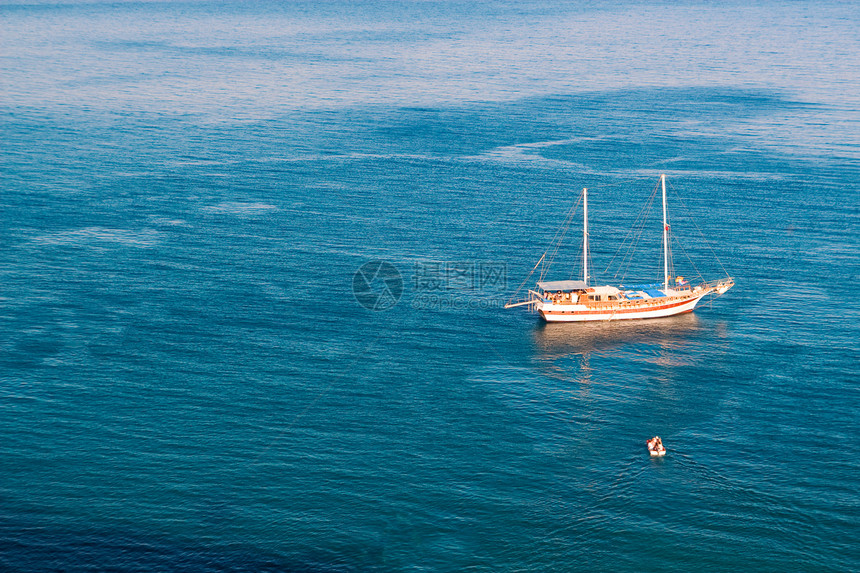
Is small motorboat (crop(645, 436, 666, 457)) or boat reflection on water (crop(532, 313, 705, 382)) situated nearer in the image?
small motorboat (crop(645, 436, 666, 457))

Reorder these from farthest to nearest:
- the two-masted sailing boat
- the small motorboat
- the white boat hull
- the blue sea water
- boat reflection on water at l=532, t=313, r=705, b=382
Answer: the two-masted sailing boat, the white boat hull, boat reflection on water at l=532, t=313, r=705, b=382, the small motorboat, the blue sea water

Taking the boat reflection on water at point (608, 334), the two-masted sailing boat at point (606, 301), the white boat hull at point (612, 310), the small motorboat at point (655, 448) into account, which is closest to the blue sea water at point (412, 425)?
the boat reflection on water at point (608, 334)

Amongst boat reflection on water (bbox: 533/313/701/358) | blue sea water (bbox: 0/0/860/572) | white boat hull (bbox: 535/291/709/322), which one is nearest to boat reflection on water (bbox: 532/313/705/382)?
boat reflection on water (bbox: 533/313/701/358)

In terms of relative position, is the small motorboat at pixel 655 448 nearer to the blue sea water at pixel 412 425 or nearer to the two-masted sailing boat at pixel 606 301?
the blue sea water at pixel 412 425

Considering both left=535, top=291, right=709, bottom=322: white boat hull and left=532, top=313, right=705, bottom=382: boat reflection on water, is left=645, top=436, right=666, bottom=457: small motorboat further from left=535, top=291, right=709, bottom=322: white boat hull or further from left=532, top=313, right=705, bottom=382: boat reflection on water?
left=535, top=291, right=709, bottom=322: white boat hull

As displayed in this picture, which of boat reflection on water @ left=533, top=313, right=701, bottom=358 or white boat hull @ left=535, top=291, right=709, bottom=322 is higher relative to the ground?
white boat hull @ left=535, top=291, right=709, bottom=322

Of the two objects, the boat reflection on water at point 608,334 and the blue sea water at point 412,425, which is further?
the boat reflection on water at point 608,334

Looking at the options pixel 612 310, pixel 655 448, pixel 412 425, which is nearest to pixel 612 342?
pixel 612 310
